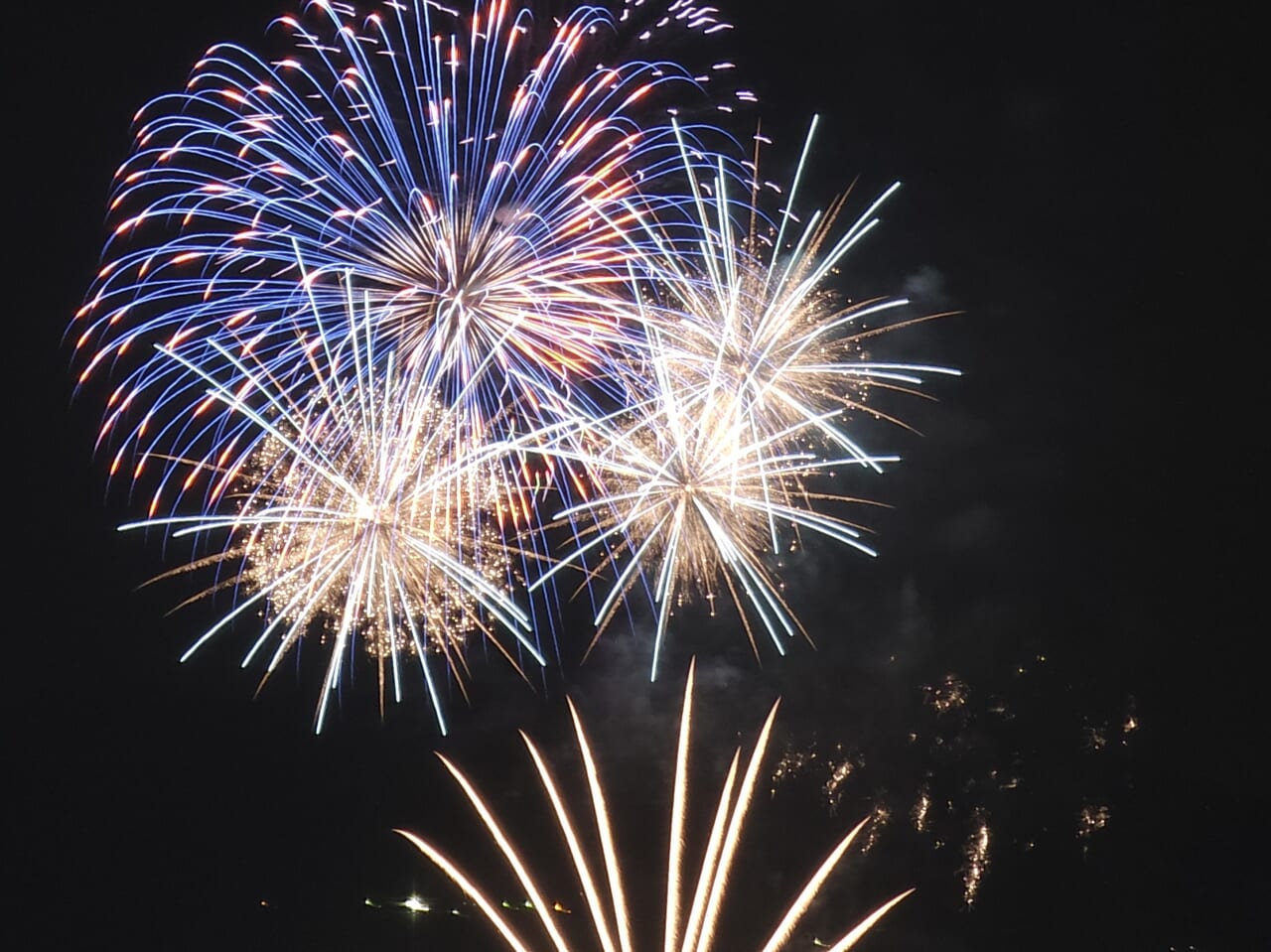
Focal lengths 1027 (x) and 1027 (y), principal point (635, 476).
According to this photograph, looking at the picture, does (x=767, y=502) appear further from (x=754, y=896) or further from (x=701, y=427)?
(x=754, y=896)

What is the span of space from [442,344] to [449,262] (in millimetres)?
966

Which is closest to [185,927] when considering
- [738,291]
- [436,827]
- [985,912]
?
[436,827]

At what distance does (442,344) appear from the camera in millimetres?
12117

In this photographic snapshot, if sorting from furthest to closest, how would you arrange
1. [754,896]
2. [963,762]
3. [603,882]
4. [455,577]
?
[603,882]
[754,896]
[963,762]
[455,577]

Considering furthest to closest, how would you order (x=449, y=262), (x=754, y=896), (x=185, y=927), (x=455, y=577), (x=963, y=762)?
(x=185, y=927), (x=754, y=896), (x=963, y=762), (x=455, y=577), (x=449, y=262)

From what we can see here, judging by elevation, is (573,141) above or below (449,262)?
above

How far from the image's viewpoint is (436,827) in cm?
3444

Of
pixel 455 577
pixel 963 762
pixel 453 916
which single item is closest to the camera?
pixel 455 577

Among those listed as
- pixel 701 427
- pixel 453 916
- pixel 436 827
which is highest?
pixel 701 427

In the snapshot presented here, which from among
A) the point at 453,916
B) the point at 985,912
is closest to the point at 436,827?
the point at 453,916

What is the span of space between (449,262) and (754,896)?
69.1 ft

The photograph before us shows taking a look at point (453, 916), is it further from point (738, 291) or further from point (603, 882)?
point (738, 291)

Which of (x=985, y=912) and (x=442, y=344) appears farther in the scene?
(x=985, y=912)

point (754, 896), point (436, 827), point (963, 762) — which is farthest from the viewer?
point (436, 827)
